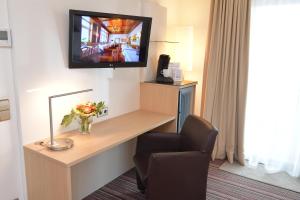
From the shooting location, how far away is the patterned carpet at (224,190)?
246 cm

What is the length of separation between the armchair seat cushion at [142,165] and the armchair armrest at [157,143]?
0.10 metres

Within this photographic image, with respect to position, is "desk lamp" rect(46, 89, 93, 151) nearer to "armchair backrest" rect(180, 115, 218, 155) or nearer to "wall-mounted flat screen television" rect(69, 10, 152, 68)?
"wall-mounted flat screen television" rect(69, 10, 152, 68)

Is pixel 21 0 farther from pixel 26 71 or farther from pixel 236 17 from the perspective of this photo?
pixel 236 17

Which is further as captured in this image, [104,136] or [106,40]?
[106,40]

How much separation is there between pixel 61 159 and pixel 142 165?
2.51 feet

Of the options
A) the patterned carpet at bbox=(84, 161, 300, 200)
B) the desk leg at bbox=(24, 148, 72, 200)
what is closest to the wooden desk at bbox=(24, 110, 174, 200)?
the desk leg at bbox=(24, 148, 72, 200)

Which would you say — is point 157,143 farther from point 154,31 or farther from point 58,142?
point 154,31

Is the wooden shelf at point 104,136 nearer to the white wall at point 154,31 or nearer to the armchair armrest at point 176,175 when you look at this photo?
the armchair armrest at point 176,175

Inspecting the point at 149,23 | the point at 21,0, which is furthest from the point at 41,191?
the point at 149,23

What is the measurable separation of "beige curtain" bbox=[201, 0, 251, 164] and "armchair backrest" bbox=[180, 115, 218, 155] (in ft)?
3.05

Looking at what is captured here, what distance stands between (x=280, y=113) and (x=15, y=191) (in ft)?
9.07

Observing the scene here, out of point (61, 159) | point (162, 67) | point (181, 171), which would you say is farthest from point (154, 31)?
point (61, 159)

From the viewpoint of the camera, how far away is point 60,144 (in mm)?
1808

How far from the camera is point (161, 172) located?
73.5 inches
